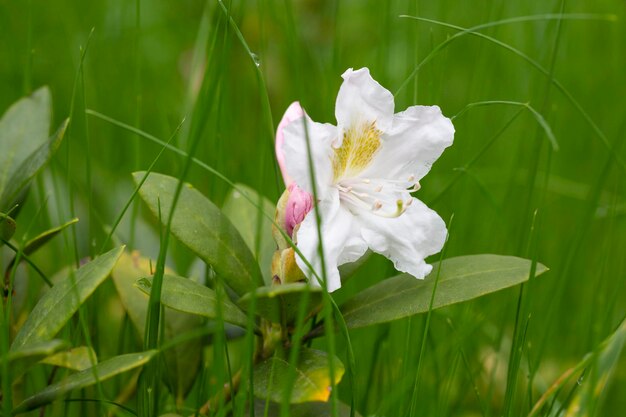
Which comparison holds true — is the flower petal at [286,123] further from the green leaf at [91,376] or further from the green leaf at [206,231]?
the green leaf at [91,376]

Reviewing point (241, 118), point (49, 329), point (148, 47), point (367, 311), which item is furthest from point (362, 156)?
point (148, 47)

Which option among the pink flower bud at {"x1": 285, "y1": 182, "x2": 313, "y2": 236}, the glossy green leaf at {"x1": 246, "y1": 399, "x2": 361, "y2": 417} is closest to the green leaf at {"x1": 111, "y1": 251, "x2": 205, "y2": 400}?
the glossy green leaf at {"x1": 246, "y1": 399, "x2": 361, "y2": 417}

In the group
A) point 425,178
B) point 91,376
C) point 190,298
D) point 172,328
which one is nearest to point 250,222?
point 172,328

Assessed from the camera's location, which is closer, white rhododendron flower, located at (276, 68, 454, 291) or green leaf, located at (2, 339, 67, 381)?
green leaf, located at (2, 339, 67, 381)

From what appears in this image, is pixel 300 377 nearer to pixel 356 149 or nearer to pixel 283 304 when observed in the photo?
pixel 283 304

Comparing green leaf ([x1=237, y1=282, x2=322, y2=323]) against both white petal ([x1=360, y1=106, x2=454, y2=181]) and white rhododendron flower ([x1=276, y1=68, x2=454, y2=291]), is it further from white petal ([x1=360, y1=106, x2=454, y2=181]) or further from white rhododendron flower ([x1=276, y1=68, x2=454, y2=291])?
white petal ([x1=360, y1=106, x2=454, y2=181])

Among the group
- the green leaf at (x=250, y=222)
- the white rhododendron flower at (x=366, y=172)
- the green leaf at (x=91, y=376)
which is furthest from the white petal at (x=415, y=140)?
the green leaf at (x=91, y=376)

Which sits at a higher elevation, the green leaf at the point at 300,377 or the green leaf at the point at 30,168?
the green leaf at the point at 30,168
